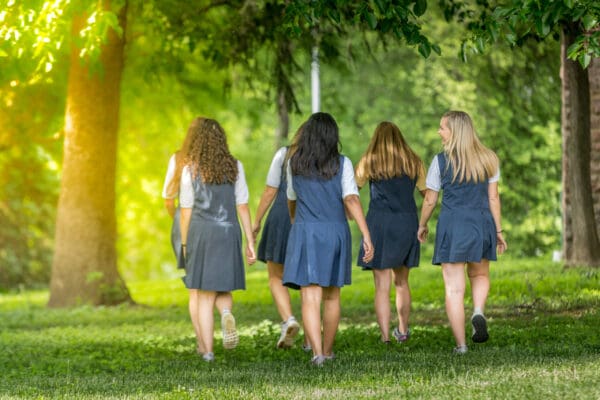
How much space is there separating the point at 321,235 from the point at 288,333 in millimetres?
1723

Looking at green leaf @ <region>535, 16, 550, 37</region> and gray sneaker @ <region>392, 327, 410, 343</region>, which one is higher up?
green leaf @ <region>535, 16, 550, 37</region>

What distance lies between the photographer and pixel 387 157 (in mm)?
11562

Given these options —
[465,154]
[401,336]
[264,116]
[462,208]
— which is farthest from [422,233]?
[264,116]

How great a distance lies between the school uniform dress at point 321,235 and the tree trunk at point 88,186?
31.8 feet

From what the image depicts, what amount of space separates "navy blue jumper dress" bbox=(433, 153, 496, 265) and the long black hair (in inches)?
39.7

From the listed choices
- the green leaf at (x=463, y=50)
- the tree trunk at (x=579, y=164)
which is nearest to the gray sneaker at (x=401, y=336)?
the green leaf at (x=463, y=50)

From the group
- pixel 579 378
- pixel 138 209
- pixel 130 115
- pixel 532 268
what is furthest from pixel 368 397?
pixel 138 209

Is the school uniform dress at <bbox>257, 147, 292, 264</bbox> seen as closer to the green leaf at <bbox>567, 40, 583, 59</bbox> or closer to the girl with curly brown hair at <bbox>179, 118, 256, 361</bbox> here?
the girl with curly brown hair at <bbox>179, 118, 256, 361</bbox>

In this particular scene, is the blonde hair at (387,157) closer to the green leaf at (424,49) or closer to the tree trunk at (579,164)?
the green leaf at (424,49)

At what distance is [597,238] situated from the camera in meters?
17.6

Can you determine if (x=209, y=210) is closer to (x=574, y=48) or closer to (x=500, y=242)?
(x=500, y=242)

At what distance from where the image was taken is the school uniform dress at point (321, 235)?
9992 millimetres

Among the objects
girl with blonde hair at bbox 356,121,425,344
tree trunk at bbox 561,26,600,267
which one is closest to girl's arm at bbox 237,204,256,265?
girl with blonde hair at bbox 356,121,425,344

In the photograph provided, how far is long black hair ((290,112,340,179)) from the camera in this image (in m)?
10.1
